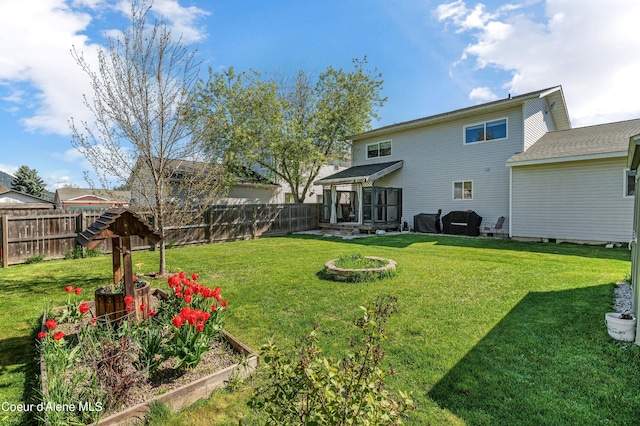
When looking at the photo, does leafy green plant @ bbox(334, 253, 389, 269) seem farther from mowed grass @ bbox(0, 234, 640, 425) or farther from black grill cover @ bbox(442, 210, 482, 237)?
black grill cover @ bbox(442, 210, 482, 237)

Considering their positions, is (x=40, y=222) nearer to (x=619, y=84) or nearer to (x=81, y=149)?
(x=81, y=149)

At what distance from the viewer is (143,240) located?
9172 mm

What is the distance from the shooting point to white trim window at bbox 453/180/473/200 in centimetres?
1379

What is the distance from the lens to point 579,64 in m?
10.4

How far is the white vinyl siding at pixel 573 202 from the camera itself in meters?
9.89

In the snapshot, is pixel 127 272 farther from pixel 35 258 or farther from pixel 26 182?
pixel 26 182

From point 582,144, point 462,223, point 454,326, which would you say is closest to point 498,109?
point 582,144

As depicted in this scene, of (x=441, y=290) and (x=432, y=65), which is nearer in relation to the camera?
(x=441, y=290)

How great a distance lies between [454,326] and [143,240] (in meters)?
8.82

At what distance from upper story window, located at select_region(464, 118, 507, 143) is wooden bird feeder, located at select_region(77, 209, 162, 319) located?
45.0 feet

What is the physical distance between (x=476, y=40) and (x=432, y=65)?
281 cm

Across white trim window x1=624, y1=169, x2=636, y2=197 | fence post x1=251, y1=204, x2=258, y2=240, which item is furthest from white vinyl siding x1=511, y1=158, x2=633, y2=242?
fence post x1=251, y1=204, x2=258, y2=240

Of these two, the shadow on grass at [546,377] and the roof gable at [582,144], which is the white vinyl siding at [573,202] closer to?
the roof gable at [582,144]

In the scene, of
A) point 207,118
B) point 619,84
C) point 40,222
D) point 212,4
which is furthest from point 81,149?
point 619,84
